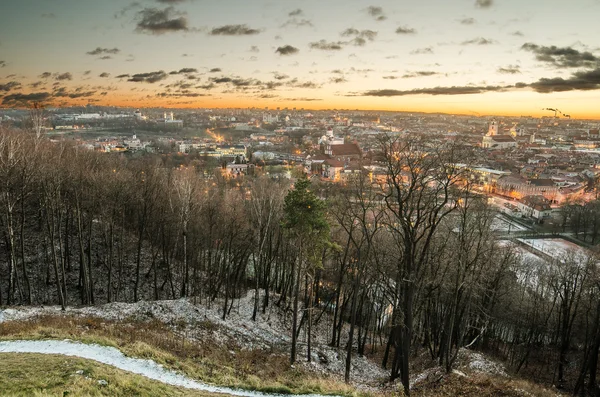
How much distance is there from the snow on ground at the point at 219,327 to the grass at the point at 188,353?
0.95 meters

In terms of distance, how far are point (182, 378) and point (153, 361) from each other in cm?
133

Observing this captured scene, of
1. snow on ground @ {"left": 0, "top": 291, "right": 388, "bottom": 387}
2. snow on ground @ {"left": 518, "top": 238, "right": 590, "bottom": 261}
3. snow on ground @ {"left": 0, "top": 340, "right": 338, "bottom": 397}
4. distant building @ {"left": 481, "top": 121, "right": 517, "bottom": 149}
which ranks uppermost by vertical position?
distant building @ {"left": 481, "top": 121, "right": 517, "bottom": 149}

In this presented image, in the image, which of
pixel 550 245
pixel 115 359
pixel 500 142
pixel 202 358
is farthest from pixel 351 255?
pixel 500 142

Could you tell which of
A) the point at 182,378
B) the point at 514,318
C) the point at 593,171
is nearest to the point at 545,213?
the point at 593,171

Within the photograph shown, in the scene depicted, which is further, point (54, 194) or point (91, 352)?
point (54, 194)

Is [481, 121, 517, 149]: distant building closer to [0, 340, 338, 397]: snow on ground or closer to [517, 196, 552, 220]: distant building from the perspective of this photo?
[517, 196, 552, 220]: distant building

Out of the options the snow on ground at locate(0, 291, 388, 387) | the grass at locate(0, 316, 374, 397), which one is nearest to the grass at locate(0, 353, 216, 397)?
the grass at locate(0, 316, 374, 397)

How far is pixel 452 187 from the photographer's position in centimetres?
1455

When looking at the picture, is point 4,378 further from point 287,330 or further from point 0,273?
point 0,273

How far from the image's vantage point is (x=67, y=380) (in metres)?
8.95

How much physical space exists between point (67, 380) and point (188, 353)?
18.8ft

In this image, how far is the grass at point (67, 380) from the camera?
27.6ft

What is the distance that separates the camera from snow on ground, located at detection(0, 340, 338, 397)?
1121 cm

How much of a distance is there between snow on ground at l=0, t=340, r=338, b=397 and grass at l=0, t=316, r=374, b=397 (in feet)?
0.92
